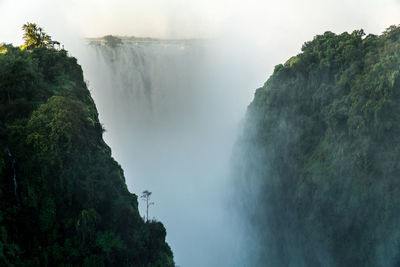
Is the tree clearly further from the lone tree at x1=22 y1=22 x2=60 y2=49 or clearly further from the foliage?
the foliage

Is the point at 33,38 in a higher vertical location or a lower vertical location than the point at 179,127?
lower

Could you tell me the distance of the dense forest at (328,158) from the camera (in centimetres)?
2750

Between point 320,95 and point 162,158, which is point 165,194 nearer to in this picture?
point 162,158

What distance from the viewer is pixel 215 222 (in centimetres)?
4941

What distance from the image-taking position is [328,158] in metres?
30.7

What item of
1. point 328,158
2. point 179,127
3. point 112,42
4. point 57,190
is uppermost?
point 112,42

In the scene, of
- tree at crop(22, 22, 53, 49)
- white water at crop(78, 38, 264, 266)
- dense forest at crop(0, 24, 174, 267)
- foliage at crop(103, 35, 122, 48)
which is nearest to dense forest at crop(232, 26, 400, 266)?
white water at crop(78, 38, 264, 266)

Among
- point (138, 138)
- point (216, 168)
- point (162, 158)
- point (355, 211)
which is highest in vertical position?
point (138, 138)

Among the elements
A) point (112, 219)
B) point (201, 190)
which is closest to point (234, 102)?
point (201, 190)

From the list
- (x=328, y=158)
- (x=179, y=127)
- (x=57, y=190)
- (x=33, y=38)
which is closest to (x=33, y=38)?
(x=33, y=38)

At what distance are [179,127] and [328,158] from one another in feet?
147

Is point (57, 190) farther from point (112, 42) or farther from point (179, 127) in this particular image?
point (179, 127)

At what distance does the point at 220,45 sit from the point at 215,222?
52.7 meters

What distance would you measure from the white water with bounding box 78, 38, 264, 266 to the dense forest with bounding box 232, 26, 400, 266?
9098mm
